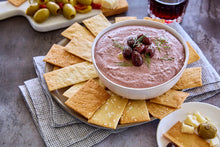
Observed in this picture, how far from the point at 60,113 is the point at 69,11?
1.42 m

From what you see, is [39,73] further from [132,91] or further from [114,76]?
[132,91]

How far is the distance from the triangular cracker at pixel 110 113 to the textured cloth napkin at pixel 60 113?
0.16 metres

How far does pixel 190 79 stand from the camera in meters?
2.28

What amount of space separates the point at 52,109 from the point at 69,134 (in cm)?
29

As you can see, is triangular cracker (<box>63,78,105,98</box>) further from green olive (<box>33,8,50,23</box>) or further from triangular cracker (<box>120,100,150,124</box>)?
green olive (<box>33,8,50,23</box>)

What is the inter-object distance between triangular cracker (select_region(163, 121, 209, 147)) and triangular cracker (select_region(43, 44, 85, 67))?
44.3 inches

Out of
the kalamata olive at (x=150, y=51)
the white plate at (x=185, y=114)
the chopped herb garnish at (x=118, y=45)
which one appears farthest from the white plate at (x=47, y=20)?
the white plate at (x=185, y=114)

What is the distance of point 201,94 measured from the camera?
7.83 ft

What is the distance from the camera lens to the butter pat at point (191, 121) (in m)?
2.08

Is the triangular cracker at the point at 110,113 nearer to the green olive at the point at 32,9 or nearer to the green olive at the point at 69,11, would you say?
the green olive at the point at 69,11

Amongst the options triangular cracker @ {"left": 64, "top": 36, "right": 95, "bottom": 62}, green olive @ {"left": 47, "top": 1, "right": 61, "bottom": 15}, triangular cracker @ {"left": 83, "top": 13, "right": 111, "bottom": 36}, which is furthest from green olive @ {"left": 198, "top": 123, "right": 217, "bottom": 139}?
green olive @ {"left": 47, "top": 1, "right": 61, "bottom": 15}

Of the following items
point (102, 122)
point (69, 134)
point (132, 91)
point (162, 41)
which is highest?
point (162, 41)

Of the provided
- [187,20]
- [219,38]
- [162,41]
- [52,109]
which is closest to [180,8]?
[187,20]

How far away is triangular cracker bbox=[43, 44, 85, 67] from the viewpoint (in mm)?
2464
